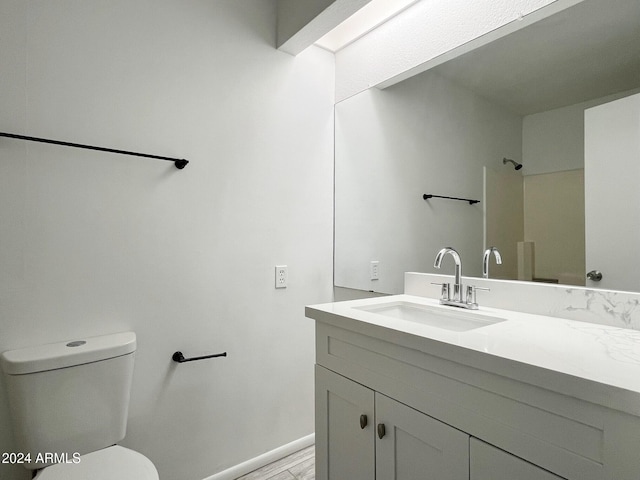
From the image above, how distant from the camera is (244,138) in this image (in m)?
1.77

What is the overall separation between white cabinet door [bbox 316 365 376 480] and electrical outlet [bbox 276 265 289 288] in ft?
2.04

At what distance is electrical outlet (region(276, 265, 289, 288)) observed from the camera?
6.18ft

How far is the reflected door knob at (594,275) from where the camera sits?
115cm

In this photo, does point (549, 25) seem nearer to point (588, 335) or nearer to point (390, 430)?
point (588, 335)

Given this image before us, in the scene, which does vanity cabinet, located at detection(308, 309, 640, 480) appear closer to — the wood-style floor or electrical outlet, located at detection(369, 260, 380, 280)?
the wood-style floor

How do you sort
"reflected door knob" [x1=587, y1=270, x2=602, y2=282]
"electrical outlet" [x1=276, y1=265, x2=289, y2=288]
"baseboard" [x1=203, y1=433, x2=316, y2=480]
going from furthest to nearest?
"electrical outlet" [x1=276, y1=265, x2=289, y2=288] → "baseboard" [x1=203, y1=433, x2=316, y2=480] → "reflected door knob" [x1=587, y1=270, x2=602, y2=282]

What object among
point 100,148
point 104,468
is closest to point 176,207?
point 100,148

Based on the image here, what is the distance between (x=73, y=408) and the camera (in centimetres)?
119

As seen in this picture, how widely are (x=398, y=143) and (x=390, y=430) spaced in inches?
53.4

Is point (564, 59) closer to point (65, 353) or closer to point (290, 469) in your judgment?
point (65, 353)

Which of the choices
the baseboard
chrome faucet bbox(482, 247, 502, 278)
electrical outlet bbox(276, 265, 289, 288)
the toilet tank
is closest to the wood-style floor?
the baseboard

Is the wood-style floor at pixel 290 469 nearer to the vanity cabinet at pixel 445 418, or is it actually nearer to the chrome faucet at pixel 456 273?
the vanity cabinet at pixel 445 418

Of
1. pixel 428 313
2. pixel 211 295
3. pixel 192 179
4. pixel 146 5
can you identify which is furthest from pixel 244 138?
pixel 428 313

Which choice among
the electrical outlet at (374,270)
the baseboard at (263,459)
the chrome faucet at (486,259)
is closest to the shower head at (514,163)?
the chrome faucet at (486,259)
